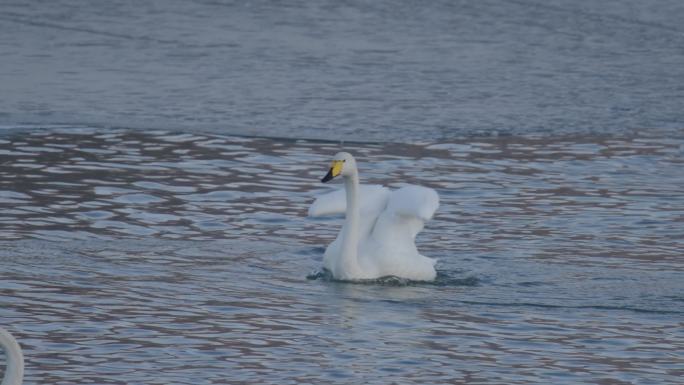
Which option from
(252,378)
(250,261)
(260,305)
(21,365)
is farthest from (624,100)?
(21,365)

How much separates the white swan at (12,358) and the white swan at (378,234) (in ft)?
14.6

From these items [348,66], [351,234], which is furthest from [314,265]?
[348,66]

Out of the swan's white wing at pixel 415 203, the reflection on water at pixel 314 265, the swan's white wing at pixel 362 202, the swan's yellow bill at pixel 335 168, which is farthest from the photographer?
the swan's white wing at pixel 362 202

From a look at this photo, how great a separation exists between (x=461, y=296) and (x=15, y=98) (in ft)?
24.4

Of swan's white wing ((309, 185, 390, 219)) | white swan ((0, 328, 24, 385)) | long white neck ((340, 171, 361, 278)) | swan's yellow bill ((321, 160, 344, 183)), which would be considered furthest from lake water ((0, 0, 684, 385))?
white swan ((0, 328, 24, 385))

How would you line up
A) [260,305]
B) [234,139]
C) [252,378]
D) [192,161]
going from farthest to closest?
[234,139]
[192,161]
[260,305]
[252,378]

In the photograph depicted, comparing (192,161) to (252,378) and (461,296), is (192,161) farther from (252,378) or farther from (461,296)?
(252,378)

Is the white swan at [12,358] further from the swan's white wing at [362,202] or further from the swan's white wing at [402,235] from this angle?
the swan's white wing at [362,202]

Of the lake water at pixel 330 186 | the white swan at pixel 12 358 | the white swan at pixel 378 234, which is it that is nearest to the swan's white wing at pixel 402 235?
the white swan at pixel 378 234

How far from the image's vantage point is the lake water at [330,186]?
8266 mm

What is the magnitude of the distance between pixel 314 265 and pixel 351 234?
36 cm

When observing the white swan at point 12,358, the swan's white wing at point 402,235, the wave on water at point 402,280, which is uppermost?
the white swan at point 12,358

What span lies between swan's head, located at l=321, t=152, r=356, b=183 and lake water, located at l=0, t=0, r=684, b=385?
2.00 feet

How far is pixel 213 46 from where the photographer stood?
18.8 meters
